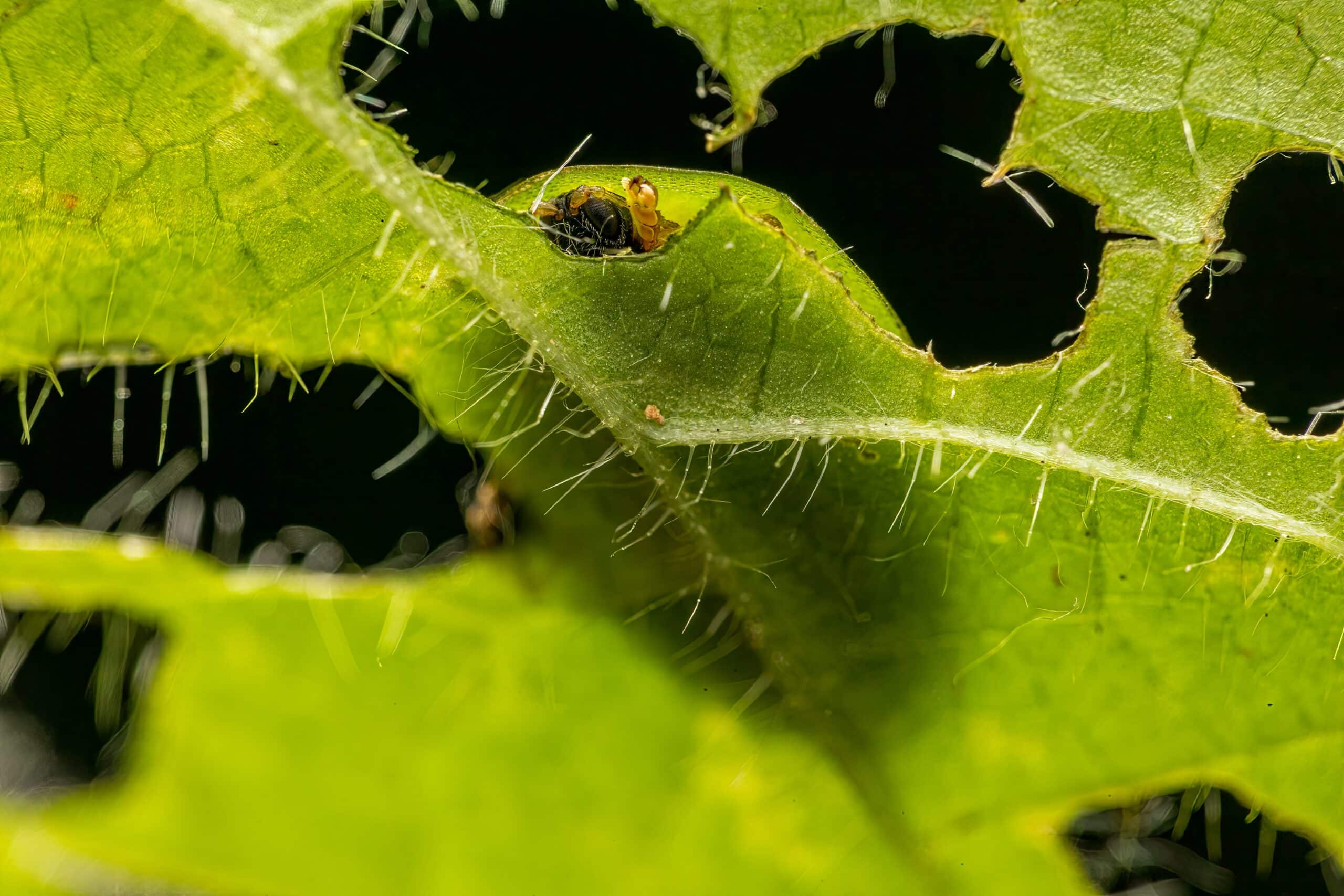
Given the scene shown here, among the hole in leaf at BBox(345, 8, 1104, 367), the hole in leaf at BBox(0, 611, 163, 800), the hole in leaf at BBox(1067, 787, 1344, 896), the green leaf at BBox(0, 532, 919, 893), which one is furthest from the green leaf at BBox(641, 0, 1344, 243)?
the hole in leaf at BBox(0, 611, 163, 800)

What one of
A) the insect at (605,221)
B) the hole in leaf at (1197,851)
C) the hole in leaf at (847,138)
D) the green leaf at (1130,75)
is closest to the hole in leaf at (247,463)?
the insect at (605,221)

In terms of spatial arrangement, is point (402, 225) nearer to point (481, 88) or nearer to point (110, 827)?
point (481, 88)

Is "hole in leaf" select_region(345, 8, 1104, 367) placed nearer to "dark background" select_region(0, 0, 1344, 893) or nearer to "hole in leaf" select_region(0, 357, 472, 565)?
"dark background" select_region(0, 0, 1344, 893)

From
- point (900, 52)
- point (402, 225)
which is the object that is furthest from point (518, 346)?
point (900, 52)

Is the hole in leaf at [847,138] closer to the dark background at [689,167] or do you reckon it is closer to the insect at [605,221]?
the dark background at [689,167]

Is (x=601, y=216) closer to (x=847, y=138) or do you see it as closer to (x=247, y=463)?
(x=847, y=138)

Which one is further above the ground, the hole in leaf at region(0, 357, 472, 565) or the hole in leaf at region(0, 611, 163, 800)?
the hole in leaf at region(0, 357, 472, 565)
